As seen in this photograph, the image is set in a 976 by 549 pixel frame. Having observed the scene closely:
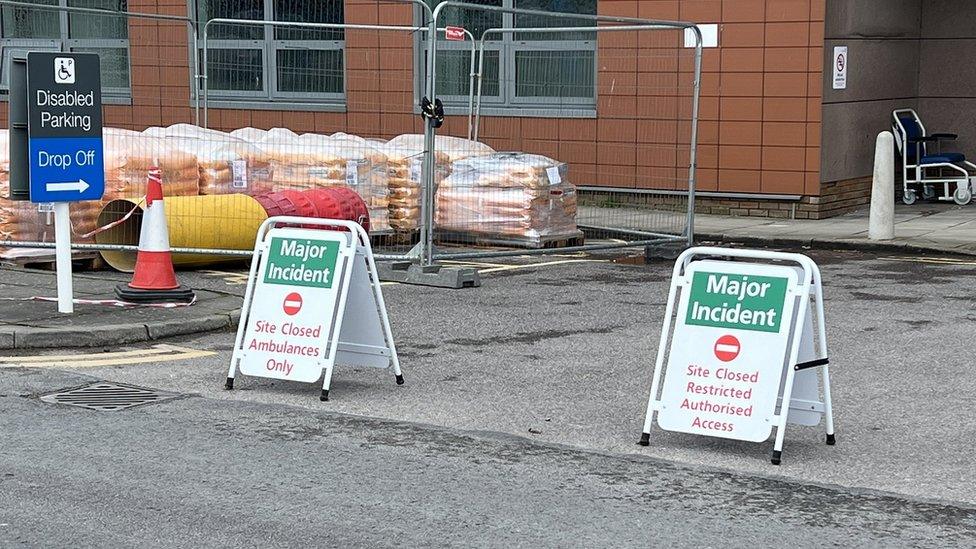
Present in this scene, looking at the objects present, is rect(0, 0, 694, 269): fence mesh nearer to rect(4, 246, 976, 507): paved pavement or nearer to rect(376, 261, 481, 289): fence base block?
rect(376, 261, 481, 289): fence base block

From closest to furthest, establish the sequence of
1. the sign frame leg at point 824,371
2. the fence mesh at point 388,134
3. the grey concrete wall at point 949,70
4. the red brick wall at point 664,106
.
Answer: the sign frame leg at point 824,371 < the fence mesh at point 388,134 < the red brick wall at point 664,106 < the grey concrete wall at point 949,70

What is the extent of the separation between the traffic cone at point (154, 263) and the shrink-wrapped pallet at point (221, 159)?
2903mm

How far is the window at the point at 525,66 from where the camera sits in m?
16.6

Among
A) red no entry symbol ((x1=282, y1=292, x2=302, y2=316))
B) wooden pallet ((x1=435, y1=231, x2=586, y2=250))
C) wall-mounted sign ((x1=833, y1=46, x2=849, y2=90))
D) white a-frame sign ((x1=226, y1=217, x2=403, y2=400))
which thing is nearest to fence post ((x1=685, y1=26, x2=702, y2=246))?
wooden pallet ((x1=435, y1=231, x2=586, y2=250))

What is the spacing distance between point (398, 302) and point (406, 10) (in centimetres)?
917

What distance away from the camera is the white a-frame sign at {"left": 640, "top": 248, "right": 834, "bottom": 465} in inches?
274

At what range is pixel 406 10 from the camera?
793 inches

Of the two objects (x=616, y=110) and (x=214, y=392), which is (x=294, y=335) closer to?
(x=214, y=392)

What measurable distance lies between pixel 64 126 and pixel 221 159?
348cm

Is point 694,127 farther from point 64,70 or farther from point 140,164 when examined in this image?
point 64,70

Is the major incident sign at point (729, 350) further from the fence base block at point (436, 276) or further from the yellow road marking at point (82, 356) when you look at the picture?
the fence base block at point (436, 276)

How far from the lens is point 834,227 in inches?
682

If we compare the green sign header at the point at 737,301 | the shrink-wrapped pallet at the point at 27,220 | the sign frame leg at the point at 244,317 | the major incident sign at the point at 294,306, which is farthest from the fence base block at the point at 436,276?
the green sign header at the point at 737,301

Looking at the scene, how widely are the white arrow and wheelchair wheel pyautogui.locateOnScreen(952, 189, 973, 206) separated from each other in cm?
1257
